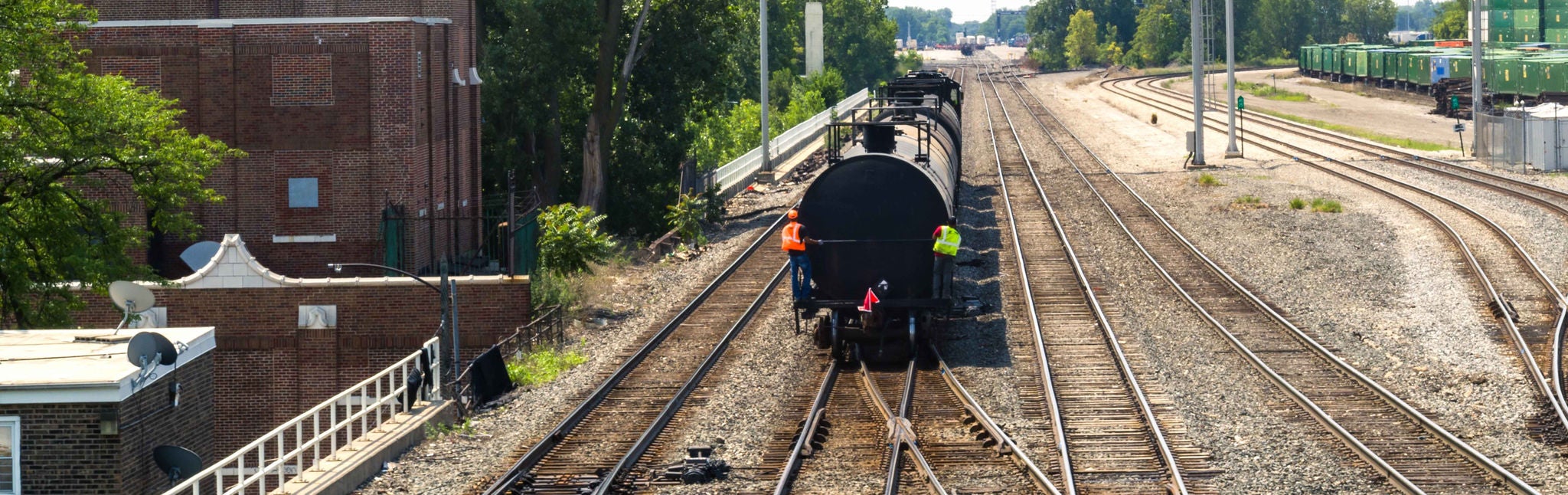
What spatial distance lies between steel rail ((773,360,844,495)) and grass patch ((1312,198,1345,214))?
64.8 feet

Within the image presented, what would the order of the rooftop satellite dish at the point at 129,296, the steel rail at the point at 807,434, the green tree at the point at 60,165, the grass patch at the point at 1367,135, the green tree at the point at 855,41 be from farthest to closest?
the green tree at the point at 855,41
the grass patch at the point at 1367,135
the green tree at the point at 60,165
the rooftop satellite dish at the point at 129,296
the steel rail at the point at 807,434

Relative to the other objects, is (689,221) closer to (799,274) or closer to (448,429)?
(799,274)

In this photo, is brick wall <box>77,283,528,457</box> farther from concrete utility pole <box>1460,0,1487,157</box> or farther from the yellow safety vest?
concrete utility pole <box>1460,0,1487,157</box>

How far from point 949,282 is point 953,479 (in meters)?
6.22

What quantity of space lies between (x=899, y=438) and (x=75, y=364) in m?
8.54

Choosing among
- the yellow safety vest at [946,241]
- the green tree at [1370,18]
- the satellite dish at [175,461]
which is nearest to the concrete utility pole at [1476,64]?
the yellow safety vest at [946,241]

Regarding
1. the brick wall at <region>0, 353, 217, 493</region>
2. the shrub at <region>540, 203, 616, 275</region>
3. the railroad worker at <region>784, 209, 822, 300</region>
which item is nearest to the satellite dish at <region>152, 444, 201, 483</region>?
the brick wall at <region>0, 353, 217, 493</region>

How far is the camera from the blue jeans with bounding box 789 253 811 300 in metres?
19.8

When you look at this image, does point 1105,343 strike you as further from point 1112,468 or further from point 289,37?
point 289,37

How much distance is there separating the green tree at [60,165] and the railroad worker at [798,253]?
31.1 feet

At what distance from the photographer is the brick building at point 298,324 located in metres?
24.0

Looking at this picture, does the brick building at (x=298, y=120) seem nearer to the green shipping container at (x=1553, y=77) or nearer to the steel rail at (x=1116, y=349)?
the steel rail at (x=1116, y=349)

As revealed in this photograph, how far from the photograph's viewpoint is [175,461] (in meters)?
15.6

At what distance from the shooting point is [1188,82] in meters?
103
